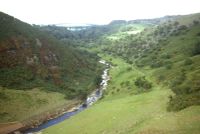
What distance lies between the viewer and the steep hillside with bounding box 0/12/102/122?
110438 mm

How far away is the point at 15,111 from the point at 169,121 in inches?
2744

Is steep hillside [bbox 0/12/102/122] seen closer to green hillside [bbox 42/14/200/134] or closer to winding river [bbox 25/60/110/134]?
winding river [bbox 25/60/110/134]

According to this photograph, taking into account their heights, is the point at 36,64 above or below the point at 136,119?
above

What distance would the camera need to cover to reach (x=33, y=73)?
13700cm

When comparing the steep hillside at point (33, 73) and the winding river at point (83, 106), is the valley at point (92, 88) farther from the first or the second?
the winding river at point (83, 106)

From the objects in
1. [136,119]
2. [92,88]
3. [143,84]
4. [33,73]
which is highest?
[136,119]

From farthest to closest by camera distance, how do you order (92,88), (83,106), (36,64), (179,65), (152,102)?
(92,88), (36,64), (179,65), (83,106), (152,102)

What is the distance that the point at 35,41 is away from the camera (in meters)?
157

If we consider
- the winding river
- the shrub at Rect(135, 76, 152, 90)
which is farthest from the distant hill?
the shrub at Rect(135, 76, 152, 90)

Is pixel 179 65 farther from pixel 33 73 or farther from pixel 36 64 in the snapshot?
pixel 36 64

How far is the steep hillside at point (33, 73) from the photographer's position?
4348 inches

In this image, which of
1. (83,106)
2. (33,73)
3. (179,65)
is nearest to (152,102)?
(83,106)

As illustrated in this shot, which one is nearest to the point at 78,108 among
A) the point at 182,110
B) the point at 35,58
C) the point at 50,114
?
the point at 50,114

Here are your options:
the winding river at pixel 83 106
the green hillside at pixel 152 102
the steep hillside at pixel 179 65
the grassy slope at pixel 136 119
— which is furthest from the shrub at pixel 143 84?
the winding river at pixel 83 106
